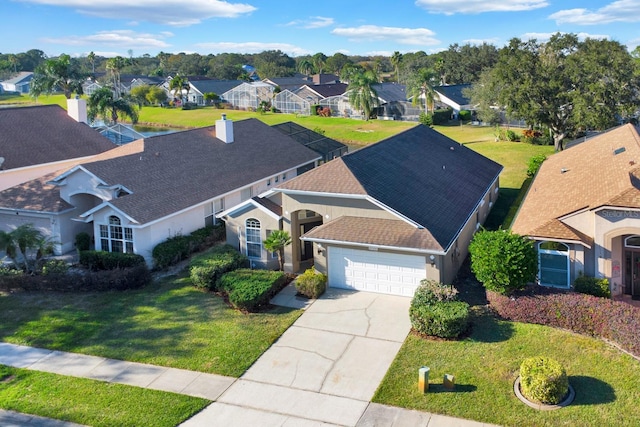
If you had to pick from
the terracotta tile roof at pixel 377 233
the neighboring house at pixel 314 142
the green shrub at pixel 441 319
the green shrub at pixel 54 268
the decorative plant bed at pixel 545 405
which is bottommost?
the decorative plant bed at pixel 545 405

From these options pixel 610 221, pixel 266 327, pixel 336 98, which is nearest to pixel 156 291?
pixel 266 327

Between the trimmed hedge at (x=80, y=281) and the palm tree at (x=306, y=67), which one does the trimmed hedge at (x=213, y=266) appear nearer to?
the trimmed hedge at (x=80, y=281)

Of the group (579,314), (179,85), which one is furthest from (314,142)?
(179,85)

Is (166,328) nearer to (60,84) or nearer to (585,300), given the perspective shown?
(585,300)

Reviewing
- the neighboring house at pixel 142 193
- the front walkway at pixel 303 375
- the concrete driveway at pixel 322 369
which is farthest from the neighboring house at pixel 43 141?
the concrete driveway at pixel 322 369

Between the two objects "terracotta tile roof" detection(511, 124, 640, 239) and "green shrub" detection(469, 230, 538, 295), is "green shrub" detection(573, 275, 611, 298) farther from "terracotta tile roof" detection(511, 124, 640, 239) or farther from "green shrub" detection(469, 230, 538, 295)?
"green shrub" detection(469, 230, 538, 295)

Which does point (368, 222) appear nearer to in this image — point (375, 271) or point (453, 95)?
point (375, 271)
